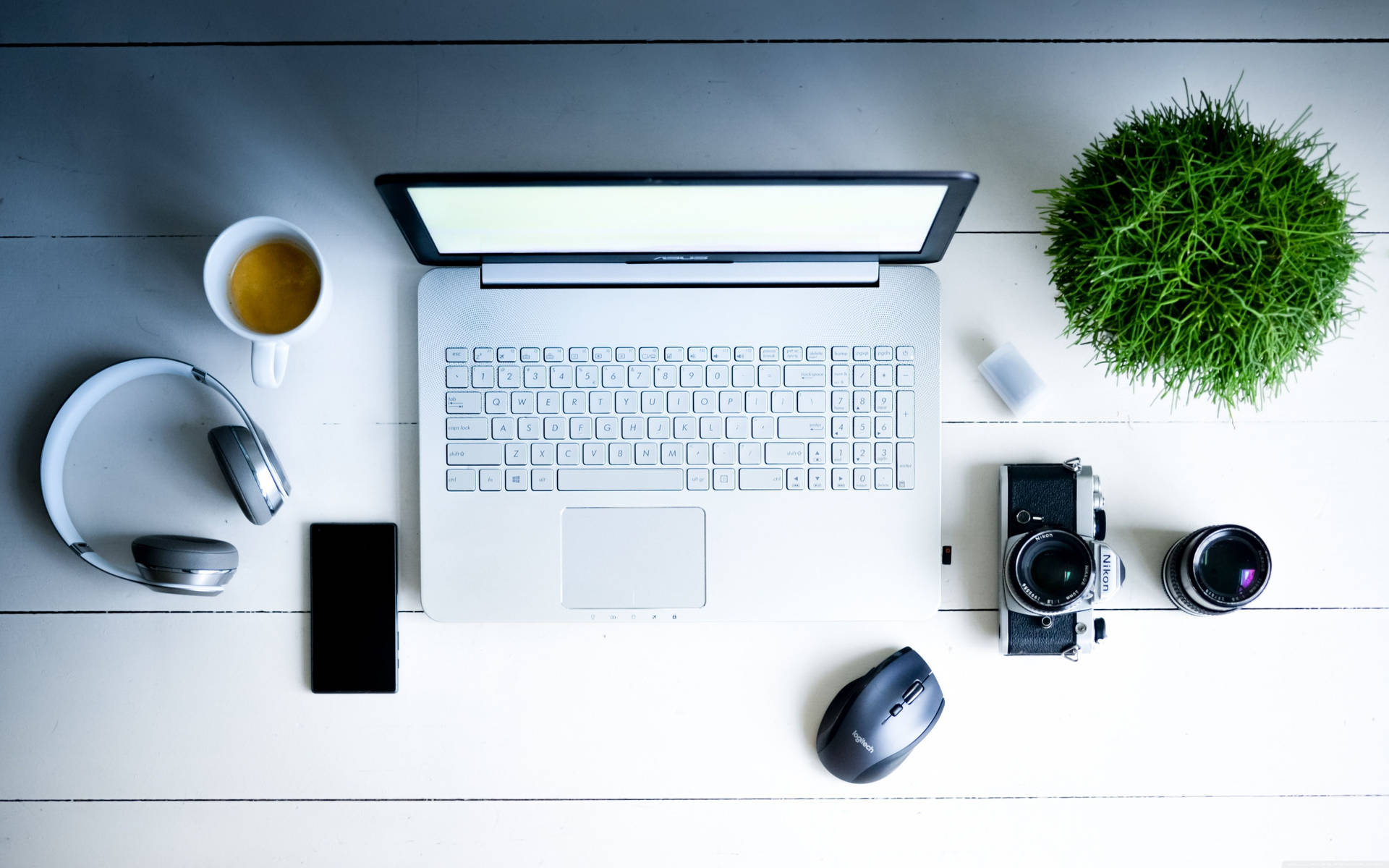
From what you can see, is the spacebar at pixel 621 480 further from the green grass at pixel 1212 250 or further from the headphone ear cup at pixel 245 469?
the green grass at pixel 1212 250

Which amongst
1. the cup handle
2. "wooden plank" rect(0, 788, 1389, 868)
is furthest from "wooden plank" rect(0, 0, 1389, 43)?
"wooden plank" rect(0, 788, 1389, 868)

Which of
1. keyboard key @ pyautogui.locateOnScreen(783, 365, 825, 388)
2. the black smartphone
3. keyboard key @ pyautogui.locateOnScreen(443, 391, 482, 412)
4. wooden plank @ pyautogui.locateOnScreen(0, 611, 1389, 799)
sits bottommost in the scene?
wooden plank @ pyautogui.locateOnScreen(0, 611, 1389, 799)

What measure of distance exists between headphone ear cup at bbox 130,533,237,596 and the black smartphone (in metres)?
0.09

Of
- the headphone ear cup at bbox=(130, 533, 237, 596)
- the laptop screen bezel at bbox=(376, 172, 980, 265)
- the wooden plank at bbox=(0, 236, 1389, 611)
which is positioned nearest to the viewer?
the laptop screen bezel at bbox=(376, 172, 980, 265)

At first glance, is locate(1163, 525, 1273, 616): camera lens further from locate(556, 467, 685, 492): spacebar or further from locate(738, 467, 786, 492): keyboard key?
locate(556, 467, 685, 492): spacebar

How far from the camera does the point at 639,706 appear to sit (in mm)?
843

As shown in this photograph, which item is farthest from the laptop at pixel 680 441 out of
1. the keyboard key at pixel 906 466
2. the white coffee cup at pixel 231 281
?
the white coffee cup at pixel 231 281

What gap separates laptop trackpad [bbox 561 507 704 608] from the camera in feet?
2.61

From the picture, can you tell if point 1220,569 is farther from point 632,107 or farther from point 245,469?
point 245,469

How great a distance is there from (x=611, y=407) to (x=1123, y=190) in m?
0.52

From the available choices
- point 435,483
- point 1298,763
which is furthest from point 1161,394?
point 435,483

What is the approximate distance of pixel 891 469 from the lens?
2.60 ft

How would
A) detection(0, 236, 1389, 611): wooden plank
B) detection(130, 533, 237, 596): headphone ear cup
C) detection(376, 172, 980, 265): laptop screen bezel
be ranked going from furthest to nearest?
detection(0, 236, 1389, 611): wooden plank, detection(130, 533, 237, 596): headphone ear cup, detection(376, 172, 980, 265): laptop screen bezel

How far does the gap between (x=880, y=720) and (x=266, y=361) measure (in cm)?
72
